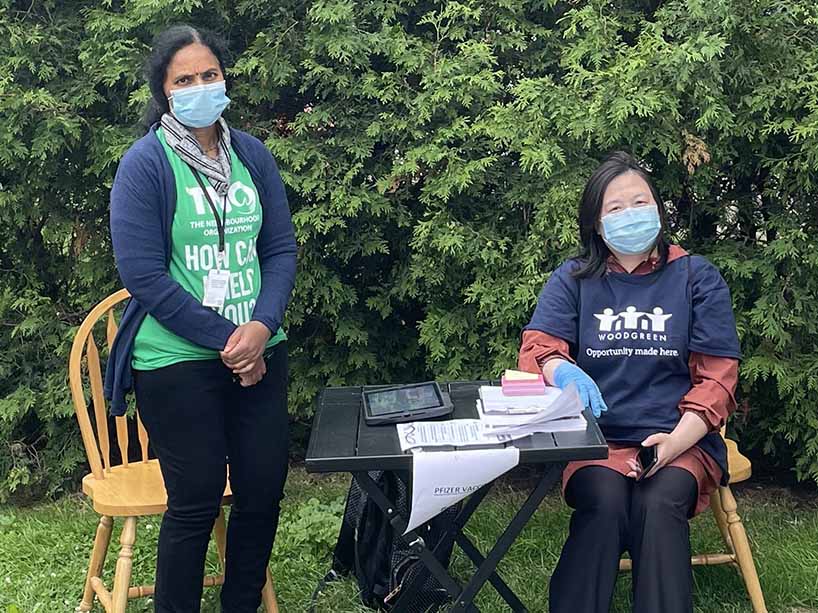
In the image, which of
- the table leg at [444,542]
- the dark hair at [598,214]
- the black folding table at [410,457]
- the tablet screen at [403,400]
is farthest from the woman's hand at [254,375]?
the dark hair at [598,214]

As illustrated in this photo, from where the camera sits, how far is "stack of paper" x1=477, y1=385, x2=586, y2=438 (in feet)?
7.42

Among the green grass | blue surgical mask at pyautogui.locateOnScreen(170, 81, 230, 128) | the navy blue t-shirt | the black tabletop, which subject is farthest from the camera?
the green grass

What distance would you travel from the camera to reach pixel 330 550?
3.35 m

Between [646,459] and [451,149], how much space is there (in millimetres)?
1436

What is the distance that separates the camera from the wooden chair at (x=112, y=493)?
263 centimetres

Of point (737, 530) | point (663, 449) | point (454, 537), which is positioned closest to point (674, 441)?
point (663, 449)

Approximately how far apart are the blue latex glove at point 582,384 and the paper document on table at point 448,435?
11.0 inches

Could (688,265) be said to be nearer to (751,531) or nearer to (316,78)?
(751,531)

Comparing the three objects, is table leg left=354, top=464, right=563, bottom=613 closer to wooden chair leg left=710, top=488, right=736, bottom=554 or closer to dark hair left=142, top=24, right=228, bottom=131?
wooden chair leg left=710, top=488, right=736, bottom=554

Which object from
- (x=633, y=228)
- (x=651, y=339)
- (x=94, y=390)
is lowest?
(x=94, y=390)

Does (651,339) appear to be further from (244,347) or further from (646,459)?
(244,347)

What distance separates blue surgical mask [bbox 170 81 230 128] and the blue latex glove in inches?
47.3

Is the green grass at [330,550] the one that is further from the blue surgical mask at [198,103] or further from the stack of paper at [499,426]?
the blue surgical mask at [198,103]

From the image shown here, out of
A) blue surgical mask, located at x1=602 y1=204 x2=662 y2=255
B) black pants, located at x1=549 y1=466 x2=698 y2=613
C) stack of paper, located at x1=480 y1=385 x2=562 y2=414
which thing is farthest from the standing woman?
blue surgical mask, located at x1=602 y1=204 x2=662 y2=255
